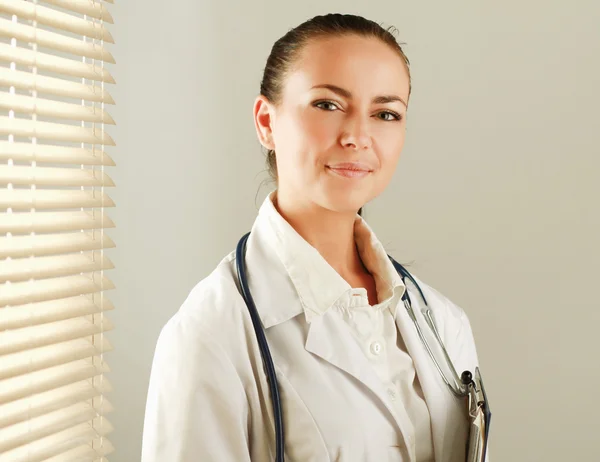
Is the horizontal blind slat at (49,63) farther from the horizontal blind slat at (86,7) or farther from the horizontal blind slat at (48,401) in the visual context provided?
the horizontal blind slat at (48,401)

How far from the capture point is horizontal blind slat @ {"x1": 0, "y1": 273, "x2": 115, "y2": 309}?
115 cm

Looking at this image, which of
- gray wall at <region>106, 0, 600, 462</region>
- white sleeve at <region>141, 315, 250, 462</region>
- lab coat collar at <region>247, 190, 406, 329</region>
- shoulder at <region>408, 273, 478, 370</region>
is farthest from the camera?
gray wall at <region>106, 0, 600, 462</region>

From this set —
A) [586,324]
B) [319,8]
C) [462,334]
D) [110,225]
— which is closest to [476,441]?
[462,334]

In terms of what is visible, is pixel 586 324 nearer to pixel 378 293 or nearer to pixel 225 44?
pixel 378 293

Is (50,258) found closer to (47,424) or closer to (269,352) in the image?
(47,424)

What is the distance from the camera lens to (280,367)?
39.8 inches

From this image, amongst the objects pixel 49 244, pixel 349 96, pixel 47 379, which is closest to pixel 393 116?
pixel 349 96

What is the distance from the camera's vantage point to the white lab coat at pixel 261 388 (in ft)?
3.12

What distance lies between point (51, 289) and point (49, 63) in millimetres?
428

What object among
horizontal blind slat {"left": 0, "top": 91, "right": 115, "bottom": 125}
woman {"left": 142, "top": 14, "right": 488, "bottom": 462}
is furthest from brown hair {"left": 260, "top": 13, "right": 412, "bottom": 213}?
horizontal blind slat {"left": 0, "top": 91, "right": 115, "bottom": 125}

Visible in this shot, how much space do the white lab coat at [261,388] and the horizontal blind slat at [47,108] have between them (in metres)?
0.46

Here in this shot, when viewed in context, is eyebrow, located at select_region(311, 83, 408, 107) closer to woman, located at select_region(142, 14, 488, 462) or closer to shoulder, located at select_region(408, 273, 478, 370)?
woman, located at select_region(142, 14, 488, 462)

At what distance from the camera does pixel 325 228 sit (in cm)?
119

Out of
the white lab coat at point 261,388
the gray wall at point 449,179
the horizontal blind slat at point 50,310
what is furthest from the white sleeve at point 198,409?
the gray wall at point 449,179
